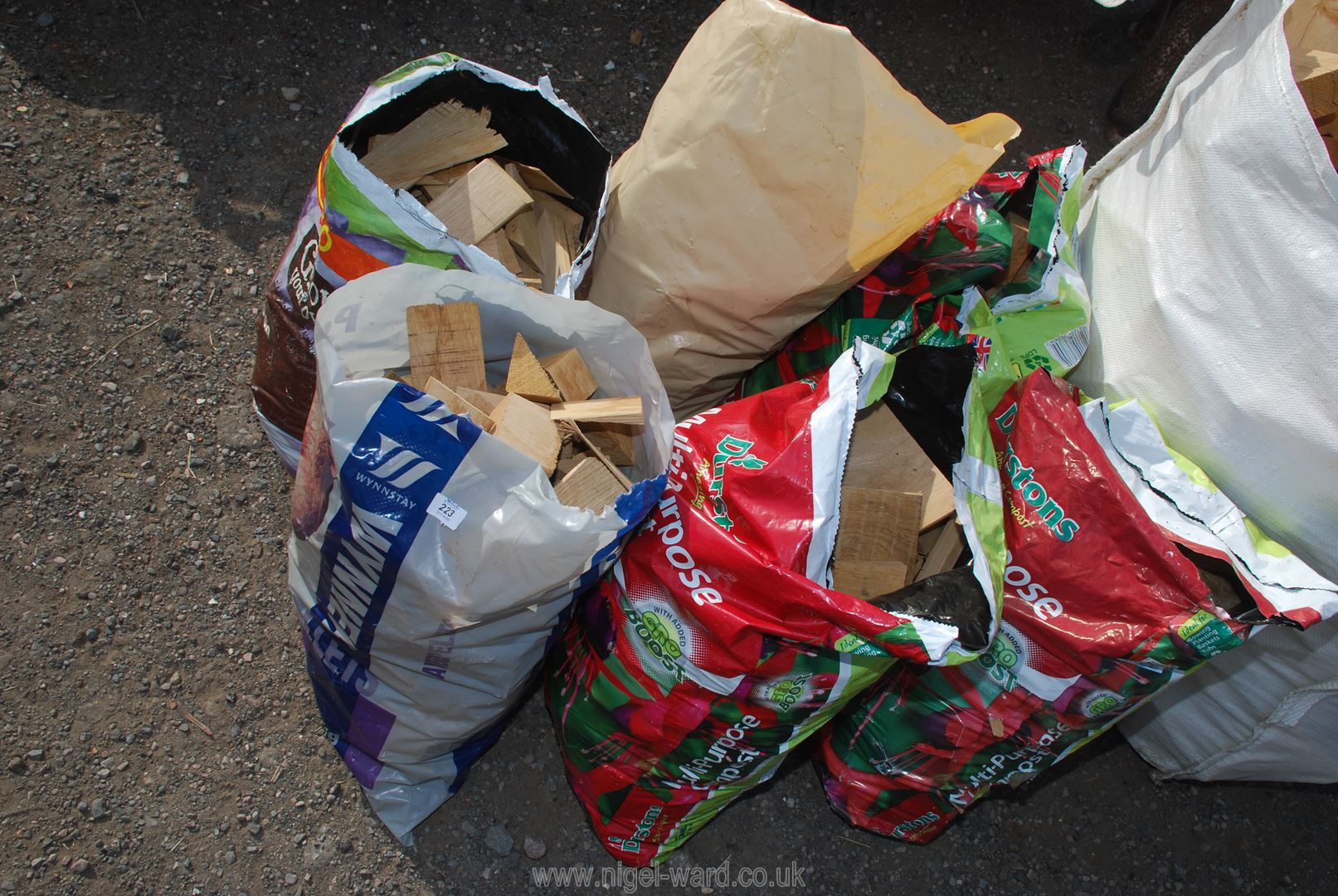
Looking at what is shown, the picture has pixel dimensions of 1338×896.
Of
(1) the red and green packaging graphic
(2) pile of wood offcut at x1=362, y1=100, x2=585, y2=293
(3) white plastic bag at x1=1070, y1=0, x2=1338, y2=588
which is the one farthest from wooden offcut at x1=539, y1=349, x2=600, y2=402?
(3) white plastic bag at x1=1070, y1=0, x2=1338, y2=588

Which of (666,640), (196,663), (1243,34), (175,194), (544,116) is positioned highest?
(1243,34)

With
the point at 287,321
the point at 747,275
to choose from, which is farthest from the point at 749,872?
the point at 287,321

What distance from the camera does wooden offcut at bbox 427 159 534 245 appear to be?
1.51 meters

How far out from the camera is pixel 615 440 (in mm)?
1442

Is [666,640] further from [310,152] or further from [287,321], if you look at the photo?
[310,152]

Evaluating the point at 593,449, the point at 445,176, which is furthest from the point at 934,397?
the point at 445,176

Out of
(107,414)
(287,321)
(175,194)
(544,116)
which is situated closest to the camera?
(287,321)

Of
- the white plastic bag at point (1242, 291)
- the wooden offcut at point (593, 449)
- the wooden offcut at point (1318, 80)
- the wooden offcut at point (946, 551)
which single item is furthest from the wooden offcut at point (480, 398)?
the wooden offcut at point (1318, 80)

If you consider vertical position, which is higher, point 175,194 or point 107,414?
point 175,194

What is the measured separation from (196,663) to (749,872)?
44.5 inches

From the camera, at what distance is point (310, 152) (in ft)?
6.90

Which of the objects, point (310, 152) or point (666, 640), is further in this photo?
point (310, 152)

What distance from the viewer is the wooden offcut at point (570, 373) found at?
4.49ft

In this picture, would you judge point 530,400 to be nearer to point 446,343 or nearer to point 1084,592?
point 446,343
